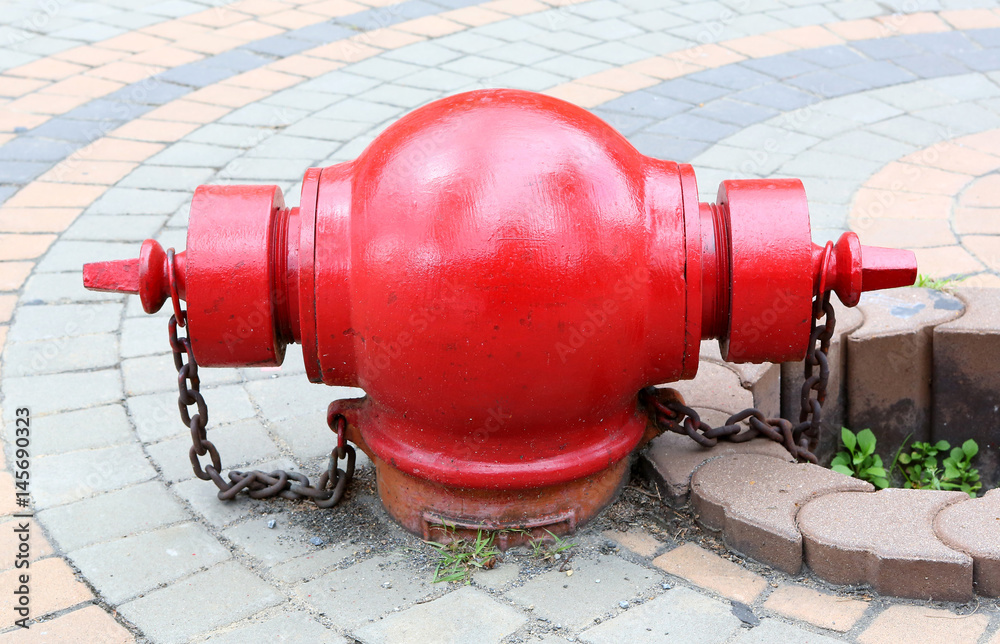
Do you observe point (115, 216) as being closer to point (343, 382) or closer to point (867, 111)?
point (343, 382)

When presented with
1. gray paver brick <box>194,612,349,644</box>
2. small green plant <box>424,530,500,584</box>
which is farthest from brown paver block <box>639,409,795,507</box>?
gray paver brick <box>194,612,349,644</box>

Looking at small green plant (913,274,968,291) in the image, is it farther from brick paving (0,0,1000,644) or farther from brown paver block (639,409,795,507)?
brown paver block (639,409,795,507)

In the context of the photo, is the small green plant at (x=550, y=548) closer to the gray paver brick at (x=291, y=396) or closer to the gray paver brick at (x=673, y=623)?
the gray paver brick at (x=673, y=623)

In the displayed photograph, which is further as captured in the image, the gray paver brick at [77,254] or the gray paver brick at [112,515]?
the gray paver brick at [77,254]

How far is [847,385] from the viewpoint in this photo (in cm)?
325

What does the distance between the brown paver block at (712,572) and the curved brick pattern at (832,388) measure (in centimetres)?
94

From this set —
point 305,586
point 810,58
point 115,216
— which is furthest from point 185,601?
point 810,58

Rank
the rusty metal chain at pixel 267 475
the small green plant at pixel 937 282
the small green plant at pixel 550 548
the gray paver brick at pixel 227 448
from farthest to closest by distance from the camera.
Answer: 1. the small green plant at pixel 937 282
2. the gray paver brick at pixel 227 448
3. the rusty metal chain at pixel 267 475
4. the small green plant at pixel 550 548

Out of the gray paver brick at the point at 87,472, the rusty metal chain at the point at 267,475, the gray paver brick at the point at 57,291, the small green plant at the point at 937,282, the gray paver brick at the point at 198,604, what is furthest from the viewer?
the gray paver brick at the point at 57,291

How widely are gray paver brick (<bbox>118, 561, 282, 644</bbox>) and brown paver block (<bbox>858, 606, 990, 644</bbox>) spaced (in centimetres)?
136

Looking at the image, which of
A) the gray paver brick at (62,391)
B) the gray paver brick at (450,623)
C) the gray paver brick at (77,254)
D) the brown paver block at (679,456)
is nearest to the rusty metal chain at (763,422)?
the brown paver block at (679,456)

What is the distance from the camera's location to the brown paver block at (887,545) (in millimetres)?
2143

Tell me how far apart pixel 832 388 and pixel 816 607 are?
1.19m

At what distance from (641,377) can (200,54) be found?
5.26 meters
